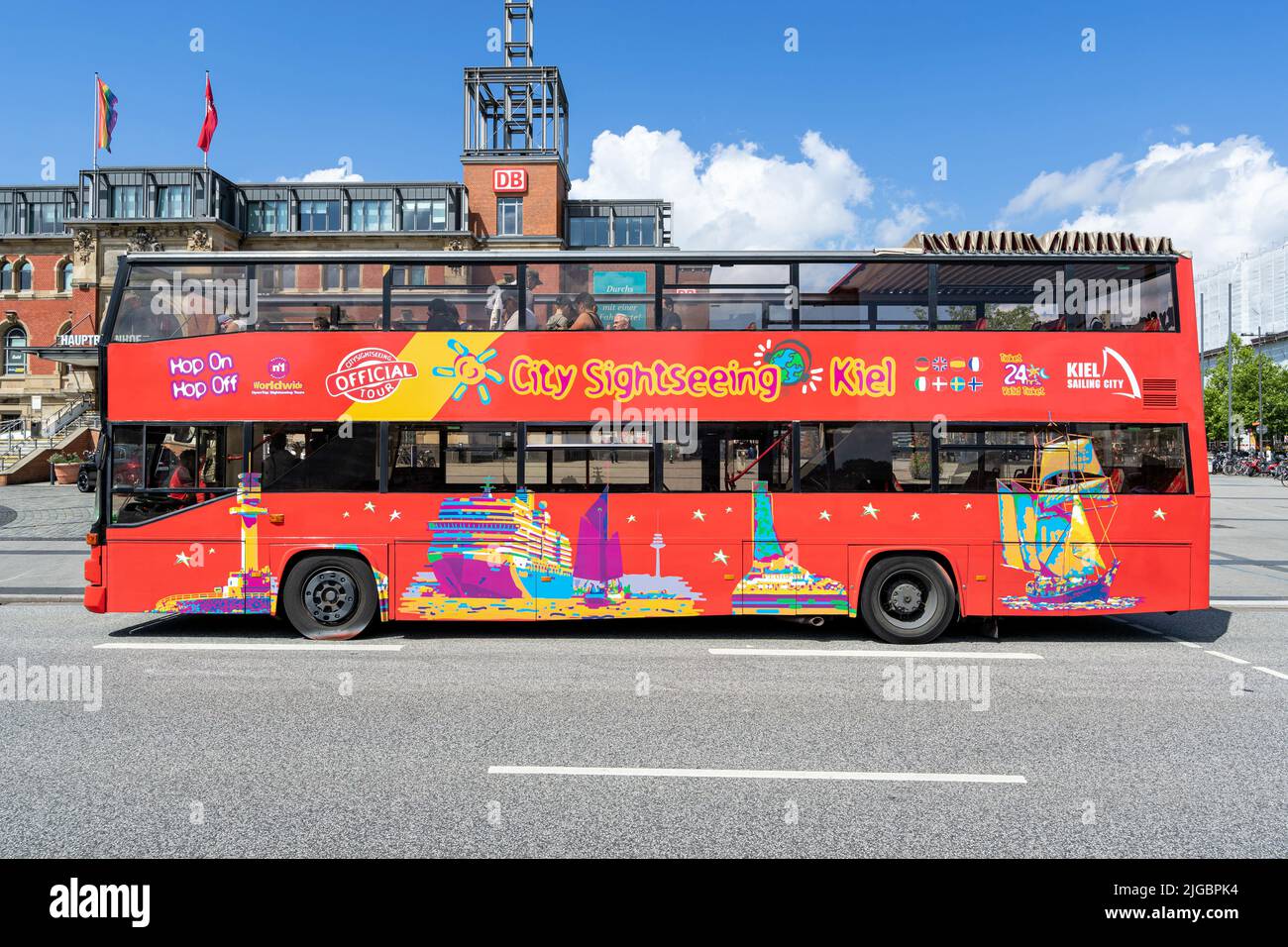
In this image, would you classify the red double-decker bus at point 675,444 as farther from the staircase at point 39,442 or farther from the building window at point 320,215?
the building window at point 320,215

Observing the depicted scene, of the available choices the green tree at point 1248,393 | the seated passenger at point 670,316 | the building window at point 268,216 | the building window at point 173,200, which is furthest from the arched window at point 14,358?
the green tree at point 1248,393

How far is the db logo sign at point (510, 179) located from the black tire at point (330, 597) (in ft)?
175

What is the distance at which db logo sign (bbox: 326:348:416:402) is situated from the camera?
8.64 meters

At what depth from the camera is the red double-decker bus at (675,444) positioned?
8578 mm

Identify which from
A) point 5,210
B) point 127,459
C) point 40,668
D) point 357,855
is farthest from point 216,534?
point 5,210

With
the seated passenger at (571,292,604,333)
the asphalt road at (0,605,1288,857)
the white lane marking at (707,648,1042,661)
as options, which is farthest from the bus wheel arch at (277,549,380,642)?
the white lane marking at (707,648,1042,661)

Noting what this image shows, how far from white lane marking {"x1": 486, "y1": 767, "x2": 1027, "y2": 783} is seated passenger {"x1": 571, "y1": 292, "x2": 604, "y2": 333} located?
5.14m

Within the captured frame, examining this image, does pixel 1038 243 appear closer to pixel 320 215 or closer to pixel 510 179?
pixel 510 179

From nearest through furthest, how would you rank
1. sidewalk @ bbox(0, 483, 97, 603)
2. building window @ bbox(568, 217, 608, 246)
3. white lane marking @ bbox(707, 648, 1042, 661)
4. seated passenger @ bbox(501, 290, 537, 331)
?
1. white lane marking @ bbox(707, 648, 1042, 661)
2. seated passenger @ bbox(501, 290, 537, 331)
3. sidewalk @ bbox(0, 483, 97, 603)
4. building window @ bbox(568, 217, 608, 246)

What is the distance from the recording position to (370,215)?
188 ft

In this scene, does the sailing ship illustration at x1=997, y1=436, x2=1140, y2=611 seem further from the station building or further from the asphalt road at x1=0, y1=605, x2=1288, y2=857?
the station building

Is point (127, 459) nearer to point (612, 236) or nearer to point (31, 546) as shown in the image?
point (31, 546)

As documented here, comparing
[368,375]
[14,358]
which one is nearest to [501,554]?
[368,375]

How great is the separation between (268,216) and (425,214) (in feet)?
36.7
